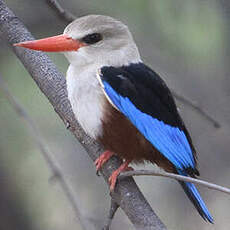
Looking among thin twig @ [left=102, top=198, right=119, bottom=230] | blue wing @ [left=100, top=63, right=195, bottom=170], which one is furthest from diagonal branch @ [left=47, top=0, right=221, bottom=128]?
thin twig @ [left=102, top=198, right=119, bottom=230]

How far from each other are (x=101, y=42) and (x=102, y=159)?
19.0 inches

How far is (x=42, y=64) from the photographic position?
8.95ft

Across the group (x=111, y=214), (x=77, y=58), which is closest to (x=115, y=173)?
(x=111, y=214)

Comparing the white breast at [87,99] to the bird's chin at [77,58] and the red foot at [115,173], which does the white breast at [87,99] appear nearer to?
the bird's chin at [77,58]

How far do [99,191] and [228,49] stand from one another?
1.24 m

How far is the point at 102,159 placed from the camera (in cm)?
260

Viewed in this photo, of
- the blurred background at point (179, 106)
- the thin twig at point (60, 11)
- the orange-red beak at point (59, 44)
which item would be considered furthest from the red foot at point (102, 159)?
the blurred background at point (179, 106)

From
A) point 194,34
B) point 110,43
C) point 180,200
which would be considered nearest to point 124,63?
point 110,43

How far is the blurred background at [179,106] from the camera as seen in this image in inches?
141

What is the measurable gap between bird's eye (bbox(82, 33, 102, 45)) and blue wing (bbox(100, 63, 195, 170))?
14 centimetres

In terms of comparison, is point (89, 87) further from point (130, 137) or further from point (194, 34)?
point (194, 34)

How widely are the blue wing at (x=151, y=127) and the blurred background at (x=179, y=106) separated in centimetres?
96

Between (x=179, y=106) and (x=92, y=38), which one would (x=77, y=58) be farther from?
(x=179, y=106)

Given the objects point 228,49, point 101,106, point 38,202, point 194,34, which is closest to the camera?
point 101,106
